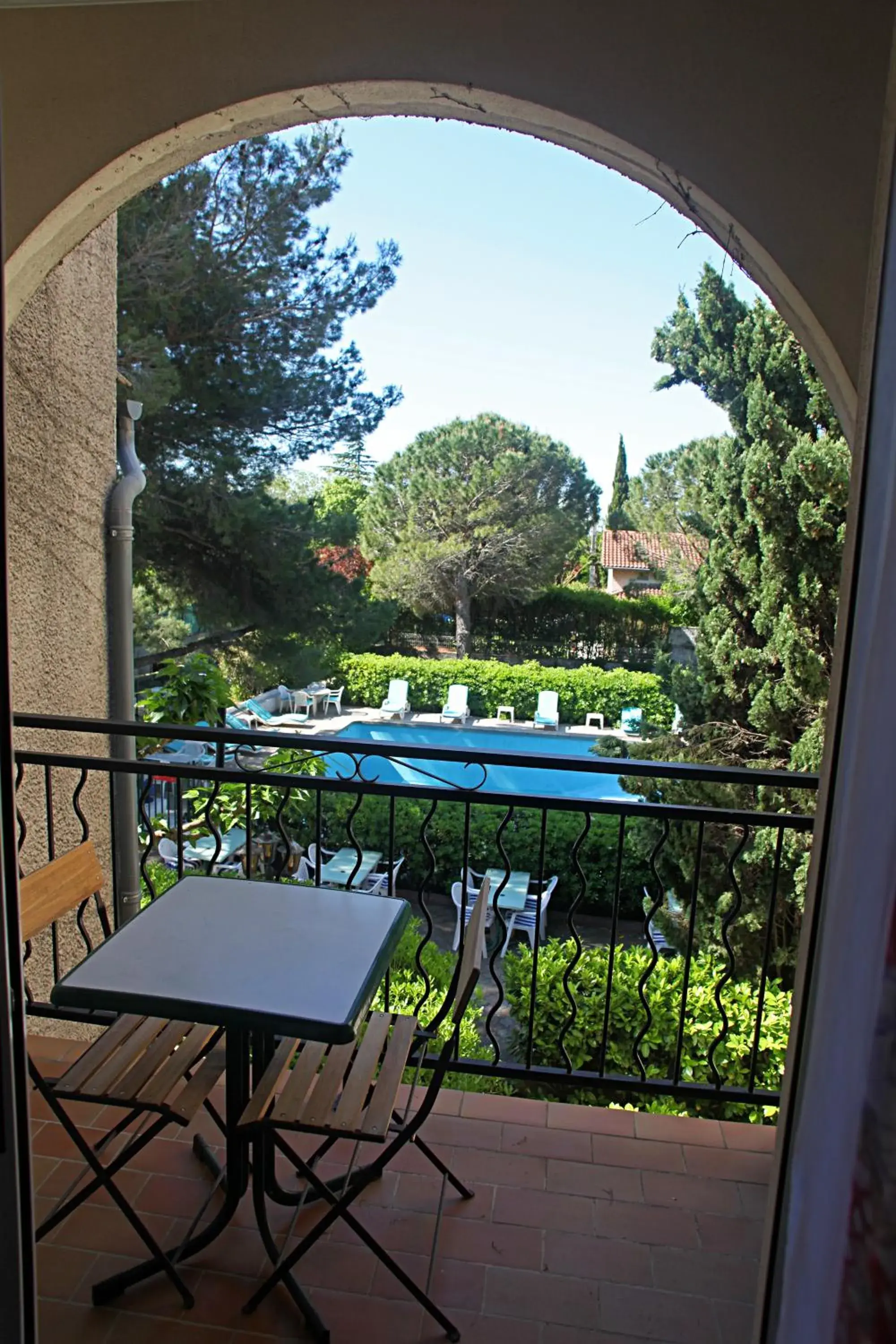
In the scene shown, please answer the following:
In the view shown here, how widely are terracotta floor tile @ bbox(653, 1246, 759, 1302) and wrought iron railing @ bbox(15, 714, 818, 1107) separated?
0.47 meters

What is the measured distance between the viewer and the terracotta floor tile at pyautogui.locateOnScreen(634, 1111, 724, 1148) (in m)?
2.37

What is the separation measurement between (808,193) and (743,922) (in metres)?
6.35

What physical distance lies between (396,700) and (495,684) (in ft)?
8.14

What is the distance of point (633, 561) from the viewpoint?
81.4 ft

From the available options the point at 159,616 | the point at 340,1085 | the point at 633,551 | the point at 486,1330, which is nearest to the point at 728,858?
the point at 486,1330

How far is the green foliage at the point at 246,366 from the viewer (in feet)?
33.1

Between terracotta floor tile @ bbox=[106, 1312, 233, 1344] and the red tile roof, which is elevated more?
the red tile roof

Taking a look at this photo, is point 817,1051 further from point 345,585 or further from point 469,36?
point 345,585

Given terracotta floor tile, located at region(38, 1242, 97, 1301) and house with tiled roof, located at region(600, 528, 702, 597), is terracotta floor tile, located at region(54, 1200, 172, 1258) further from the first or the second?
house with tiled roof, located at region(600, 528, 702, 597)

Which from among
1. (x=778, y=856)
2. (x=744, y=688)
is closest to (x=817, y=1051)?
(x=778, y=856)

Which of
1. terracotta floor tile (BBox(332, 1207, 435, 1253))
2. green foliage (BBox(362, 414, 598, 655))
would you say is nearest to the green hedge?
green foliage (BBox(362, 414, 598, 655))

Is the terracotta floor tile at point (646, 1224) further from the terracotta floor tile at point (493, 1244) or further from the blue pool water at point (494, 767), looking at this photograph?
the blue pool water at point (494, 767)

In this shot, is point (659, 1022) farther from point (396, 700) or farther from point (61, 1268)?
point (396, 700)

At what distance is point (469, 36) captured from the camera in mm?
2088
